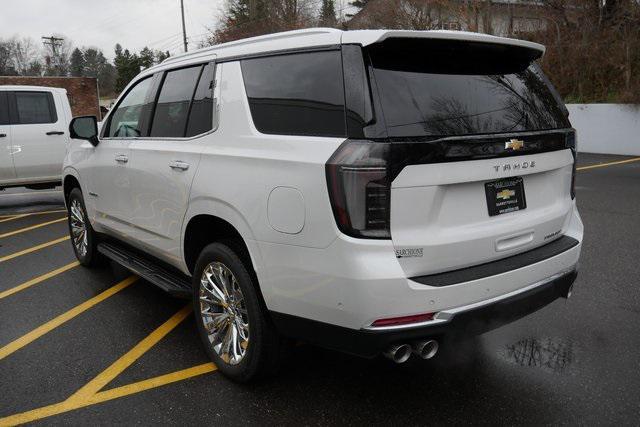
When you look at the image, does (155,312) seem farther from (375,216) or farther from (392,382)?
(375,216)

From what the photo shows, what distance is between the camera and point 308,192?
2.44 m

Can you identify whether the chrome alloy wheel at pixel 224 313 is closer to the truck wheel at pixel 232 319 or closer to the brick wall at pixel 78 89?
the truck wheel at pixel 232 319

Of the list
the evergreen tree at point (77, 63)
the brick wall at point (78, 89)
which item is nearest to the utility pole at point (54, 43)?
the evergreen tree at point (77, 63)

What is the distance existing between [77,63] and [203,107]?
365ft

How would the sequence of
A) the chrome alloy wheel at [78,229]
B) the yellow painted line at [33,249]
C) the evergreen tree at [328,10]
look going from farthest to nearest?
the evergreen tree at [328,10], the yellow painted line at [33,249], the chrome alloy wheel at [78,229]

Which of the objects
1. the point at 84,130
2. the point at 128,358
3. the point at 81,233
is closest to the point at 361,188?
the point at 128,358

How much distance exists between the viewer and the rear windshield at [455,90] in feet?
8.03

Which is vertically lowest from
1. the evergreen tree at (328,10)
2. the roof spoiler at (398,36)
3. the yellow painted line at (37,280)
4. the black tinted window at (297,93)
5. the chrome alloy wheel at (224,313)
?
the yellow painted line at (37,280)

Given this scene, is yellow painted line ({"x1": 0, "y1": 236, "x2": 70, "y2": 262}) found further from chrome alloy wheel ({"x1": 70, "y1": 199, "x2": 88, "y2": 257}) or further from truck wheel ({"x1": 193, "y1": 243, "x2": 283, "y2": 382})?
truck wheel ({"x1": 193, "y1": 243, "x2": 283, "y2": 382})

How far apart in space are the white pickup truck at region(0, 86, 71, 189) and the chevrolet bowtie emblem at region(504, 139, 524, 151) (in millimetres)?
8654

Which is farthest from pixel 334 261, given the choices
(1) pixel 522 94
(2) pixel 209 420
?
(1) pixel 522 94

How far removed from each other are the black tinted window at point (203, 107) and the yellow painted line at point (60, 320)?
6.27 feet

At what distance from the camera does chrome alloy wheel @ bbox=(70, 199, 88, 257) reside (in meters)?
5.42

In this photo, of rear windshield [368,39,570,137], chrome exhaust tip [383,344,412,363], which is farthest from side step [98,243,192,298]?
rear windshield [368,39,570,137]
